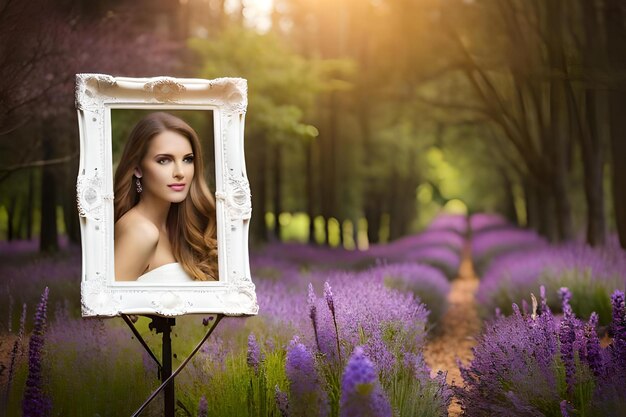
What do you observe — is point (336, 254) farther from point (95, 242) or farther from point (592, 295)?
point (95, 242)

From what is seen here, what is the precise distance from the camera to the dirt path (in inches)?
322

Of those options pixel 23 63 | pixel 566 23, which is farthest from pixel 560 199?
pixel 23 63

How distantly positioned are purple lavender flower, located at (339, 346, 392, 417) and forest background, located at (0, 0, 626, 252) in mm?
5146

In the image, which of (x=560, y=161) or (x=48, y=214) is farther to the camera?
(x=560, y=161)

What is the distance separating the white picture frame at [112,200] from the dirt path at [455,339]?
2.31 m

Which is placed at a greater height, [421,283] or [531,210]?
[531,210]

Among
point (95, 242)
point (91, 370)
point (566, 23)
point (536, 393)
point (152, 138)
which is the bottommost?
point (536, 393)

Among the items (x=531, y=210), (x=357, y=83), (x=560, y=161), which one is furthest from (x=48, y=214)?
(x=531, y=210)

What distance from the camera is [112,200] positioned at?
15.0 feet

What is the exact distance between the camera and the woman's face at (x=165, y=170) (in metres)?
4.82

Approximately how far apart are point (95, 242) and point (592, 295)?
21.9 ft

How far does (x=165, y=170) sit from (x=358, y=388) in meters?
2.03

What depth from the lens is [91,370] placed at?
5.36 m

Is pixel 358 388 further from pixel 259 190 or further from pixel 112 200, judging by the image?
pixel 259 190
